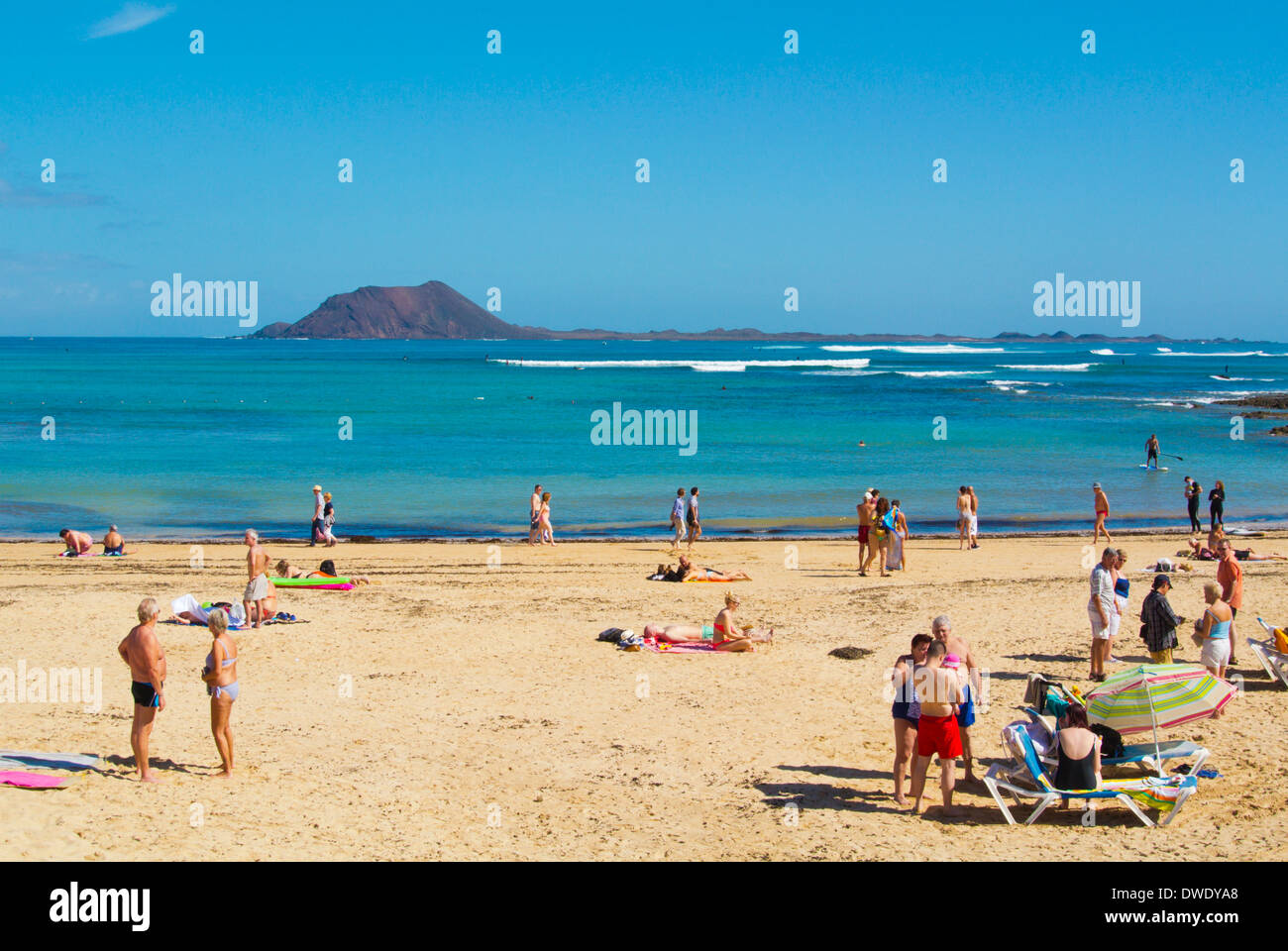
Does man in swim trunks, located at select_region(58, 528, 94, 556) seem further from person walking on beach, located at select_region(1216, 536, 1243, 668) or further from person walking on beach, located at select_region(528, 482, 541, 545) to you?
Result: person walking on beach, located at select_region(1216, 536, 1243, 668)

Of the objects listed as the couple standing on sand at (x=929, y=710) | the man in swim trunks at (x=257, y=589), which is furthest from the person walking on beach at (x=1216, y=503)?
the man in swim trunks at (x=257, y=589)

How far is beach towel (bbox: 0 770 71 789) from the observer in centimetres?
820

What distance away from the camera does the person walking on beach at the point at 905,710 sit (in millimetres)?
8141

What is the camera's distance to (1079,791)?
26.4ft

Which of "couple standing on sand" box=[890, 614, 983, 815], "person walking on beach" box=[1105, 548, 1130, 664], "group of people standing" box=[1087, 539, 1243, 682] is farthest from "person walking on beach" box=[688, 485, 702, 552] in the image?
"couple standing on sand" box=[890, 614, 983, 815]

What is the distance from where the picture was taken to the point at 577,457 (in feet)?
138

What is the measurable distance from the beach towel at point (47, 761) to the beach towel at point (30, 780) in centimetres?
27

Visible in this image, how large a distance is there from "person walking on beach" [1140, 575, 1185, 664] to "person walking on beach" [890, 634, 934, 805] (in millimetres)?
3868

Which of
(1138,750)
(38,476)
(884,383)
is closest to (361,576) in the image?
(1138,750)

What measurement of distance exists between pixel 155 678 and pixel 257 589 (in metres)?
5.89

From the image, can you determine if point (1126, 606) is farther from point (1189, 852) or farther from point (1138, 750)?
point (1189, 852)

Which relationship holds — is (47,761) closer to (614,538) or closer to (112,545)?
(112,545)

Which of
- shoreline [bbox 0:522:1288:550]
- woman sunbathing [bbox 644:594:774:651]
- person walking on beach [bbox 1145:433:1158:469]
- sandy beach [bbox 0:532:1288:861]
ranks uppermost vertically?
person walking on beach [bbox 1145:433:1158:469]

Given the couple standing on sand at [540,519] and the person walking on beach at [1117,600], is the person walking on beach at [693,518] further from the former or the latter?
the person walking on beach at [1117,600]
